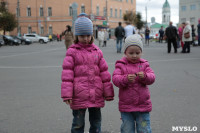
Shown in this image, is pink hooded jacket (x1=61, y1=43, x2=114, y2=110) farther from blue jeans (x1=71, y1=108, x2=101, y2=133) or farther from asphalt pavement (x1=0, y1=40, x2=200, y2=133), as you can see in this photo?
asphalt pavement (x1=0, y1=40, x2=200, y2=133)

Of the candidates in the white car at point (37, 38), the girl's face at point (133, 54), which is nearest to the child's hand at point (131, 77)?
the girl's face at point (133, 54)

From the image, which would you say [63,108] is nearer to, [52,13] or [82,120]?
[82,120]

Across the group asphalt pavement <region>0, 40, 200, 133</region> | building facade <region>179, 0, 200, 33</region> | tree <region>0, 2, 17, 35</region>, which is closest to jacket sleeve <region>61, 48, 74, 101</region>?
asphalt pavement <region>0, 40, 200, 133</region>

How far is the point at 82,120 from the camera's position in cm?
315

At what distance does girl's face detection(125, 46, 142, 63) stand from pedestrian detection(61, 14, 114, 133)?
0.32 m

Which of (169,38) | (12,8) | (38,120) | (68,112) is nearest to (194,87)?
(68,112)

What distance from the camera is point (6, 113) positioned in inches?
191

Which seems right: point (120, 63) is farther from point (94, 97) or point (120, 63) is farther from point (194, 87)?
point (194, 87)

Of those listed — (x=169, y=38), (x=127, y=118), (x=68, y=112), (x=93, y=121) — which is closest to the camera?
(x=127, y=118)

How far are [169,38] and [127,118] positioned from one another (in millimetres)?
14262

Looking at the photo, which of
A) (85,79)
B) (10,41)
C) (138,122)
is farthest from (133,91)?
(10,41)

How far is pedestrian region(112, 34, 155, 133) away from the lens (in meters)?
2.97

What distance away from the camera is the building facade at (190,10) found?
87094 millimetres

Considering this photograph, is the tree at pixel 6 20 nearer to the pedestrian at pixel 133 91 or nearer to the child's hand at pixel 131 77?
the pedestrian at pixel 133 91
